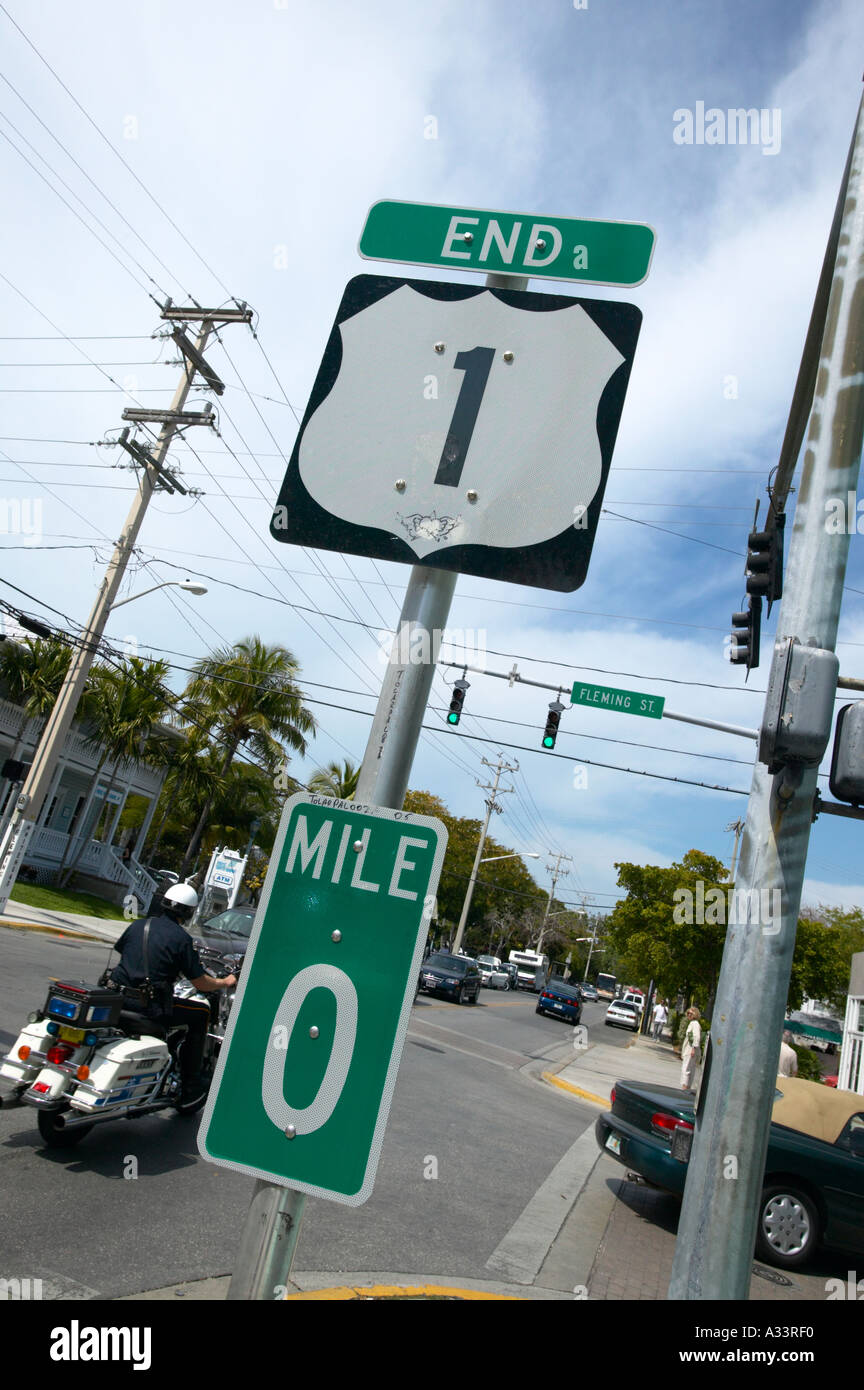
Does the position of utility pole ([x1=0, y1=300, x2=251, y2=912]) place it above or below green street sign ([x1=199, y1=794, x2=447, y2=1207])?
above

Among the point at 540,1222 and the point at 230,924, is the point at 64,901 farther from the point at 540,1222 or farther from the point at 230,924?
the point at 540,1222

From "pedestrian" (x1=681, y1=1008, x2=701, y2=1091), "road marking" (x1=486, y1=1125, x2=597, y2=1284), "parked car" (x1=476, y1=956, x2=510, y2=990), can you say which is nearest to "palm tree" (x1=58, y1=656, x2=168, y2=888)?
"pedestrian" (x1=681, y1=1008, x2=701, y2=1091)

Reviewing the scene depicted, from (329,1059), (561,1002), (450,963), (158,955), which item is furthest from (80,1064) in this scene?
(561,1002)

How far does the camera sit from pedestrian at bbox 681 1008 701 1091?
1395 cm

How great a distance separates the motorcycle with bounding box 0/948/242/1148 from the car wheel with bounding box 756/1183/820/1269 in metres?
5.15

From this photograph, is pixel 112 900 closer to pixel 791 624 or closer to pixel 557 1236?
pixel 557 1236

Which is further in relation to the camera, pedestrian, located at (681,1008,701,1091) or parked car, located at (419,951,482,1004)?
parked car, located at (419,951,482,1004)

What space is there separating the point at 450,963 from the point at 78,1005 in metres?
24.2

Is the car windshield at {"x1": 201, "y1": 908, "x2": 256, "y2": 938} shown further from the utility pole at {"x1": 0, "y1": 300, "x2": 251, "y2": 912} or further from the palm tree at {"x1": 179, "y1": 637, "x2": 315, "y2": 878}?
the palm tree at {"x1": 179, "y1": 637, "x2": 315, "y2": 878}

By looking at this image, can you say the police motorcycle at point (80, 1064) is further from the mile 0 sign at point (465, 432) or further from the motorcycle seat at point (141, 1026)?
the mile 0 sign at point (465, 432)

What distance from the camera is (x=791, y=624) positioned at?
14.3 feet

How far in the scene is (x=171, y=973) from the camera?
6496mm

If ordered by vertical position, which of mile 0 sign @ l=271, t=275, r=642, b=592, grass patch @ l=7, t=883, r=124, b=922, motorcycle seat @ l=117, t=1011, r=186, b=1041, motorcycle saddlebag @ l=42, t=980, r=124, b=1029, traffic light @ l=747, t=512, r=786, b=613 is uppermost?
traffic light @ l=747, t=512, r=786, b=613
